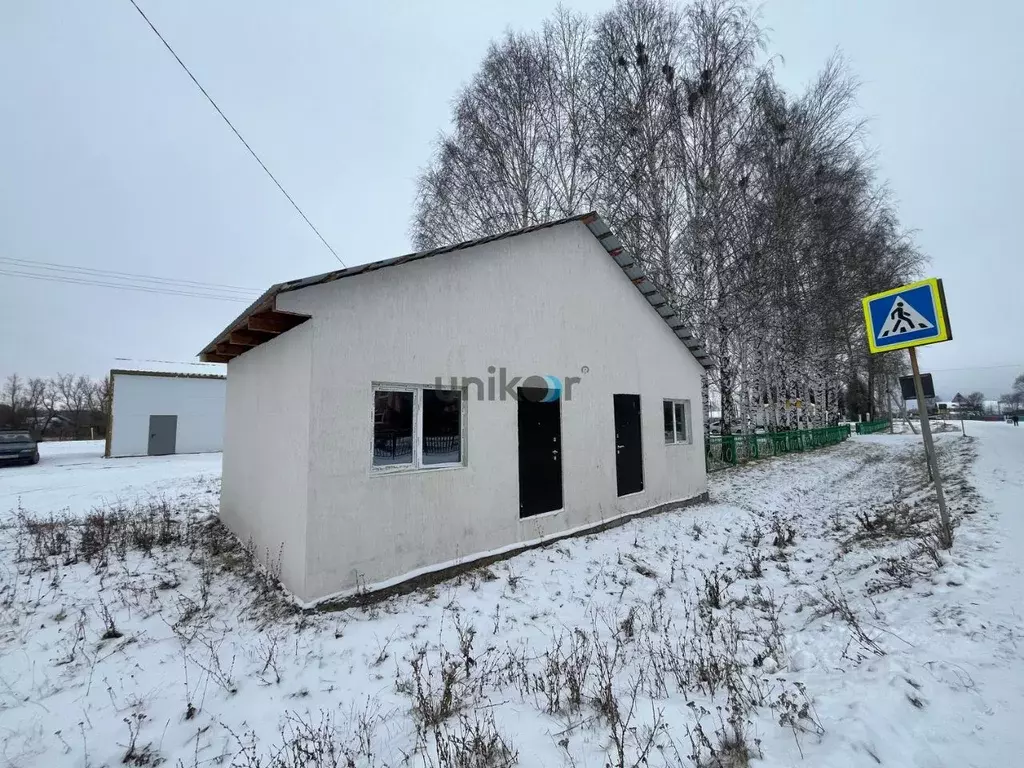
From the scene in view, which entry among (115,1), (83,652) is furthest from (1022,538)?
(115,1)

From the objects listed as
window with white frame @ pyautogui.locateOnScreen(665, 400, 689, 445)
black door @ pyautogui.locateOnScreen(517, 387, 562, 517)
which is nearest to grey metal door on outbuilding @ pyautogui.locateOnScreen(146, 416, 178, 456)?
black door @ pyautogui.locateOnScreen(517, 387, 562, 517)

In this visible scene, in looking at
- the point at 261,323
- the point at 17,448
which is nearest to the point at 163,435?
the point at 17,448

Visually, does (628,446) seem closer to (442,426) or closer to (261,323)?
(442,426)

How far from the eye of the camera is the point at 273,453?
5445 millimetres

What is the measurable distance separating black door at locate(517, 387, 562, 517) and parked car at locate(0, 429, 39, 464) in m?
23.0

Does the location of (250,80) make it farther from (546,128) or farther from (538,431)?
(546,128)

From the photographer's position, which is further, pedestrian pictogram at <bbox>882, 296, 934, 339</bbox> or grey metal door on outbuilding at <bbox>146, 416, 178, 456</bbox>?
grey metal door on outbuilding at <bbox>146, 416, 178, 456</bbox>

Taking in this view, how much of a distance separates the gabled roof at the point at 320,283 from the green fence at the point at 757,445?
6.65 meters

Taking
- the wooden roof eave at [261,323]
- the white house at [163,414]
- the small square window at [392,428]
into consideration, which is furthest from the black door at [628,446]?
the white house at [163,414]

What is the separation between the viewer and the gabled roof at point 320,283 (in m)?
4.41

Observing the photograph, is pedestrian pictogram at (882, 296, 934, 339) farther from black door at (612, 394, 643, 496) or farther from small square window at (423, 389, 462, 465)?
small square window at (423, 389, 462, 465)

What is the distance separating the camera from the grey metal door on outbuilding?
20203 mm

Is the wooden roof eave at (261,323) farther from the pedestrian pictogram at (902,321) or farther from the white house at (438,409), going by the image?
the pedestrian pictogram at (902,321)

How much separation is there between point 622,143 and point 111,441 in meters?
24.7
